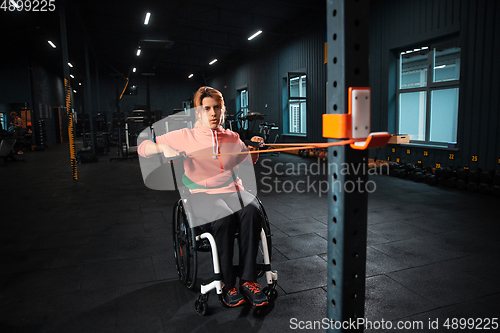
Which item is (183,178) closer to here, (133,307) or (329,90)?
(133,307)

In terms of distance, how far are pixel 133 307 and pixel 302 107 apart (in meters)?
8.41

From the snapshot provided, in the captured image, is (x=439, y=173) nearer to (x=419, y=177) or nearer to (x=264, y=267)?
(x=419, y=177)

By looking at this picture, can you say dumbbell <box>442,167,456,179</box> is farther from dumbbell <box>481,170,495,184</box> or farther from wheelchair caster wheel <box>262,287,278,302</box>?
wheelchair caster wheel <box>262,287,278,302</box>

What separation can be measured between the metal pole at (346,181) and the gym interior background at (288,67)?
1.31 ft

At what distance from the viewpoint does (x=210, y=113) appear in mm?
1786

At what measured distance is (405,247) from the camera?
2.35 metres

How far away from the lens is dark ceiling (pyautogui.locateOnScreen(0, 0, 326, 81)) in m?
7.72

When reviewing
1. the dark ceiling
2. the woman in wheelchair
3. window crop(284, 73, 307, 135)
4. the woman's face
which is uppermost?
the dark ceiling

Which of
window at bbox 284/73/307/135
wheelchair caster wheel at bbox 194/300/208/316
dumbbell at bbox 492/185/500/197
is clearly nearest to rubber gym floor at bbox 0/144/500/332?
wheelchair caster wheel at bbox 194/300/208/316

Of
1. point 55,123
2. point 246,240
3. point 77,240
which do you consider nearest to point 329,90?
point 246,240

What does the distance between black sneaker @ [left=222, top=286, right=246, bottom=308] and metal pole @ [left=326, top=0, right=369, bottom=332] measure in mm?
840

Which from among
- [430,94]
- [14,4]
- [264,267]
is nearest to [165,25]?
[14,4]

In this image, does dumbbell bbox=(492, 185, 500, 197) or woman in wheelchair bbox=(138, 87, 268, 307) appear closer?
woman in wheelchair bbox=(138, 87, 268, 307)

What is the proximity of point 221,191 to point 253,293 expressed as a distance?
0.54 metres
